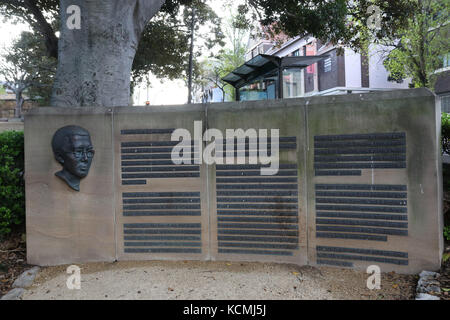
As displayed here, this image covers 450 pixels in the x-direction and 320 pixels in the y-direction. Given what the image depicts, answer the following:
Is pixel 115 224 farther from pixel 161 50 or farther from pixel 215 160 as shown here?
pixel 161 50

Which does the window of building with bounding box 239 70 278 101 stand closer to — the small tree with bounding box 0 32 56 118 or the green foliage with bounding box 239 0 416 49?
the green foliage with bounding box 239 0 416 49

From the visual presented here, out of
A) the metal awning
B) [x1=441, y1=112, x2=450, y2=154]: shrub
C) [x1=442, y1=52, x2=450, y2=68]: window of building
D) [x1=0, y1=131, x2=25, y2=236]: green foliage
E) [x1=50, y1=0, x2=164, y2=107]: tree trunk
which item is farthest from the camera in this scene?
[x1=442, y1=52, x2=450, y2=68]: window of building

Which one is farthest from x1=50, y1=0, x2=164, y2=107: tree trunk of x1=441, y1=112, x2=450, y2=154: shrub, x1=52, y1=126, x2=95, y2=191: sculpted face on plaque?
x1=441, y1=112, x2=450, y2=154: shrub

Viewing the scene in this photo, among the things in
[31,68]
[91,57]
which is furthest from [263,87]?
[31,68]

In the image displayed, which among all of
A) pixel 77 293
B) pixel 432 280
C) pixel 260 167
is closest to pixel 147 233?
pixel 77 293

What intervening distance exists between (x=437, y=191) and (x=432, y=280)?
949 mm

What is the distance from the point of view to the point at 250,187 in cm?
451

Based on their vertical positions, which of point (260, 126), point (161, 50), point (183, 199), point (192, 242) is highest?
point (161, 50)

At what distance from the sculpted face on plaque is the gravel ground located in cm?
118

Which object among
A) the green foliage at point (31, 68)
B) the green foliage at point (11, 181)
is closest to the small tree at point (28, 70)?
the green foliage at point (31, 68)

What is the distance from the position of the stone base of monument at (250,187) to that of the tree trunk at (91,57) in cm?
115

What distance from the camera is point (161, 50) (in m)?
15.8

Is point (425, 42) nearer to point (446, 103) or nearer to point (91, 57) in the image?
point (446, 103)

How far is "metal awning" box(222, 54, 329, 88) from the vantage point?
31.8 ft
